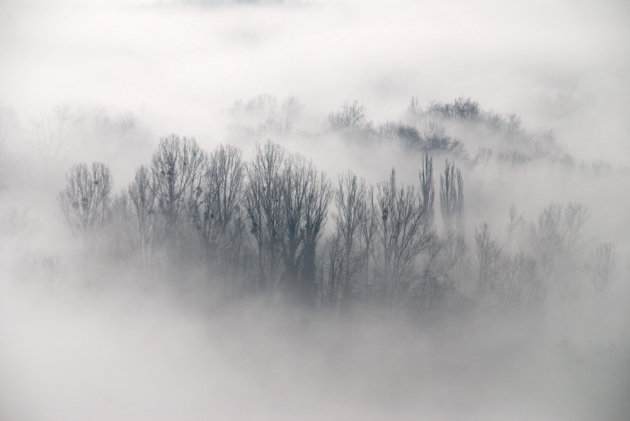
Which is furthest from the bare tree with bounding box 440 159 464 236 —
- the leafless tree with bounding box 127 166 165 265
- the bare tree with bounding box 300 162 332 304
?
the leafless tree with bounding box 127 166 165 265

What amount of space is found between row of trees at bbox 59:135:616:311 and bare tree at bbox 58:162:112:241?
6cm

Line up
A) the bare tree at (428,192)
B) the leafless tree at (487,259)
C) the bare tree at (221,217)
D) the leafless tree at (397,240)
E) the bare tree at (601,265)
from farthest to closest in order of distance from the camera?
the bare tree at (428,192) → the leafless tree at (487,259) → the bare tree at (601,265) → the bare tree at (221,217) → the leafless tree at (397,240)

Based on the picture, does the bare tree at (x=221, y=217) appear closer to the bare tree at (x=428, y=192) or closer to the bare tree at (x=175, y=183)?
the bare tree at (x=175, y=183)

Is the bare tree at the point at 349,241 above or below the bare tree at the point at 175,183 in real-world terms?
below

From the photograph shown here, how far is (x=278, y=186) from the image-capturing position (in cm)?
3009

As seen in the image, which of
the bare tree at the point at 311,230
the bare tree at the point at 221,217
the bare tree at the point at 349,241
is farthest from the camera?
the bare tree at the point at 349,241

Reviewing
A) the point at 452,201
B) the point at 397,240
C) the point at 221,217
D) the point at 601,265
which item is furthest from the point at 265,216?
the point at 601,265

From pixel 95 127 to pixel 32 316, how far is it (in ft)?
60.2

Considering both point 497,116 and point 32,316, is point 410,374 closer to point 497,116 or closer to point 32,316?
point 32,316

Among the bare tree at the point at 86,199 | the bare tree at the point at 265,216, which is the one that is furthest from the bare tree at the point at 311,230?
the bare tree at the point at 86,199

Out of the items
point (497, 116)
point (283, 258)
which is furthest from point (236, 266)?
point (497, 116)

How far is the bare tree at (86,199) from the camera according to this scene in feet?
100

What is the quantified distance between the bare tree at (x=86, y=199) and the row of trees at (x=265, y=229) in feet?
0.19

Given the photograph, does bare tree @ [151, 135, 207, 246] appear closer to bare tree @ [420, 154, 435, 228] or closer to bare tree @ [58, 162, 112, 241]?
bare tree @ [58, 162, 112, 241]
